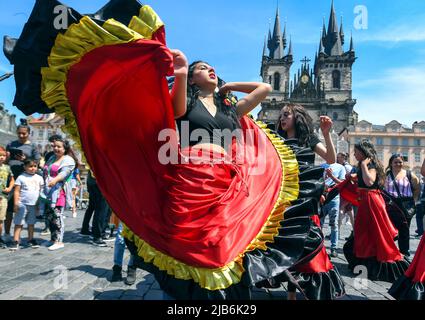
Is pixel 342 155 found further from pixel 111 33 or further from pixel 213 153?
pixel 111 33

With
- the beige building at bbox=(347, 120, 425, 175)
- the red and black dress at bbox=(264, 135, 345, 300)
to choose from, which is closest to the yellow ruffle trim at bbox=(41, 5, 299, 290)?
the red and black dress at bbox=(264, 135, 345, 300)

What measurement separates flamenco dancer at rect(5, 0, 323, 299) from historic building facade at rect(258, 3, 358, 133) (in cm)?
6704

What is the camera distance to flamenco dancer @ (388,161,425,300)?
2941 millimetres

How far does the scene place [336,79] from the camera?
71.1 meters

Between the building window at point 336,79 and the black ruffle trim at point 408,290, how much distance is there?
2916 inches

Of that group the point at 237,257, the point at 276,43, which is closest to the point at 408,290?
the point at 237,257

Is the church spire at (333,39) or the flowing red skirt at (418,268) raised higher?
the church spire at (333,39)

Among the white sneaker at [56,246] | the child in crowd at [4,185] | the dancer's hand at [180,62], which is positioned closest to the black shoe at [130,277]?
the dancer's hand at [180,62]

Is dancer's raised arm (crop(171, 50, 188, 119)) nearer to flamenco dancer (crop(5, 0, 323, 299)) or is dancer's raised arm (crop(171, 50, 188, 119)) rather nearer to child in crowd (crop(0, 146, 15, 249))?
flamenco dancer (crop(5, 0, 323, 299))

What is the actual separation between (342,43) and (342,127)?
68.1 ft

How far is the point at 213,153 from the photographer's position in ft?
8.36

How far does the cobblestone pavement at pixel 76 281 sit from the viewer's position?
11.0ft

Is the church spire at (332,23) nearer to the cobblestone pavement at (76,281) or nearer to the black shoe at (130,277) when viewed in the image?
the cobblestone pavement at (76,281)
